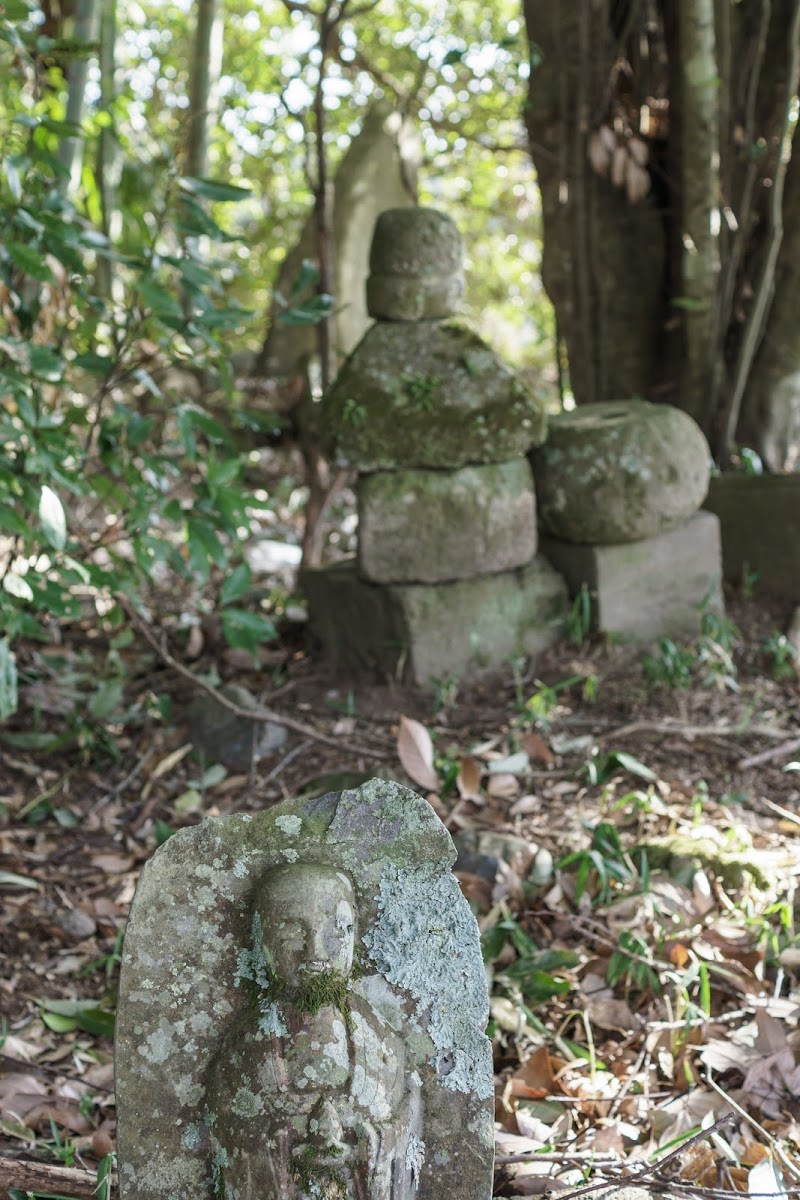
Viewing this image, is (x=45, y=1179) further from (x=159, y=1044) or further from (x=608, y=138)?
(x=608, y=138)

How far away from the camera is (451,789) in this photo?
9.71ft

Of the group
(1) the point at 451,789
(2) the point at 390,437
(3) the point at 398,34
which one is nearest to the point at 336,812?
(1) the point at 451,789

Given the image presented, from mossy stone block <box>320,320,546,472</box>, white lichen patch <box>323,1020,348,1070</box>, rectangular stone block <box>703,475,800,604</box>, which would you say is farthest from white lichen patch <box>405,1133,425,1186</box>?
rectangular stone block <box>703,475,800,604</box>

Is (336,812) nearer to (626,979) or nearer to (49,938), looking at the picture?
(626,979)

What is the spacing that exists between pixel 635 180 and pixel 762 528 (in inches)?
52.4

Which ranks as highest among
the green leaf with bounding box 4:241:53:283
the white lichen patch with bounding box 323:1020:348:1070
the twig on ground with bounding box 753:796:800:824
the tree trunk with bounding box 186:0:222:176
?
the tree trunk with bounding box 186:0:222:176

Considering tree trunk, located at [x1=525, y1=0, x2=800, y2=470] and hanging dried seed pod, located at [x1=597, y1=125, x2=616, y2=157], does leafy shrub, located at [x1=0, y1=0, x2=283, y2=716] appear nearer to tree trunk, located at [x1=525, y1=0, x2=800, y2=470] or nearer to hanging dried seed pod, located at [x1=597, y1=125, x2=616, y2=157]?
hanging dried seed pod, located at [x1=597, y1=125, x2=616, y2=157]

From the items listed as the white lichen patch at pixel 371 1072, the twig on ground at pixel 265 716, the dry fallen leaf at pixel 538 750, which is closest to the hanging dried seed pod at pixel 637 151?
the dry fallen leaf at pixel 538 750

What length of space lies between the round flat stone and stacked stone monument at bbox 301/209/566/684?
0.09 meters

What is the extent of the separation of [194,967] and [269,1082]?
0.18 meters

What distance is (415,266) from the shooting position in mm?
3359

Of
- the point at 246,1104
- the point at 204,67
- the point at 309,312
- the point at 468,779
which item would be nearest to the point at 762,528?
the point at 468,779

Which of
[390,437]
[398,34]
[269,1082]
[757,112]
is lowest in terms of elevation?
[269,1082]

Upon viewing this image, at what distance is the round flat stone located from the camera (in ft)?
11.3
